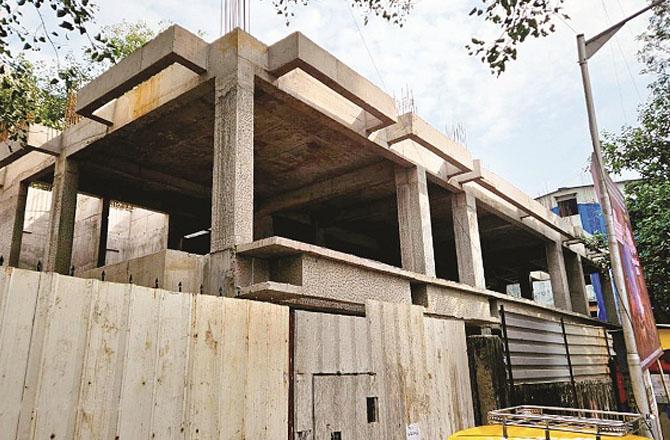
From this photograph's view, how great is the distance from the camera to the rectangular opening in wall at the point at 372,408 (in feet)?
19.7

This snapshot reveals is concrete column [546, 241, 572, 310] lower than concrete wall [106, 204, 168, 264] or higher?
lower

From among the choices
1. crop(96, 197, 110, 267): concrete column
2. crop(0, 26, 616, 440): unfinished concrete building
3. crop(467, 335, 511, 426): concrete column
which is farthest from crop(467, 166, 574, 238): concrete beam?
crop(96, 197, 110, 267): concrete column

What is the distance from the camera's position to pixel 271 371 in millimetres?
4980

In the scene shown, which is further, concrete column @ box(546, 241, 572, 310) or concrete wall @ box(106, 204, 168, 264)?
concrete column @ box(546, 241, 572, 310)

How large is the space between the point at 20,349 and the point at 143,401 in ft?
3.22

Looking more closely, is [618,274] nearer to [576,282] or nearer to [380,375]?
[380,375]

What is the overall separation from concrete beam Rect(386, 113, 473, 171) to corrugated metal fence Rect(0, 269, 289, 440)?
5.84 meters

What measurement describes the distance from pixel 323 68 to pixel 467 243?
6252 millimetres

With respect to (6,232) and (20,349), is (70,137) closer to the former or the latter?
(6,232)

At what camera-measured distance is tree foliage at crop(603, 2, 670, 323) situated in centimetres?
1425

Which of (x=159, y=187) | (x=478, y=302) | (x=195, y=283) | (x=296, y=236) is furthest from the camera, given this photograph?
(x=296, y=236)

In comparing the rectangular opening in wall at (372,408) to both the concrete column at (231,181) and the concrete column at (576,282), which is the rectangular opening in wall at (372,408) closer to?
the concrete column at (231,181)

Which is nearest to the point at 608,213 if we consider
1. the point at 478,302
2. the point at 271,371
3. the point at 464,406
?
the point at 464,406

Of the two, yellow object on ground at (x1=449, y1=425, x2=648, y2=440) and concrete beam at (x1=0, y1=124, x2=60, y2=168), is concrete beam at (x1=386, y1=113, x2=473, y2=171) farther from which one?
concrete beam at (x1=0, y1=124, x2=60, y2=168)
